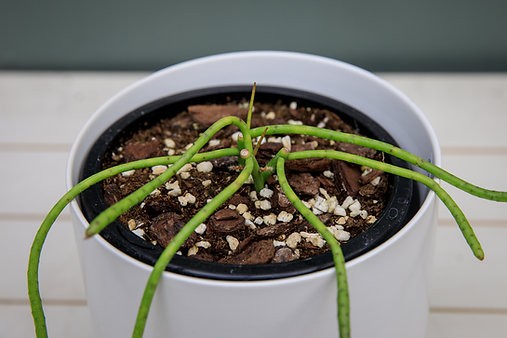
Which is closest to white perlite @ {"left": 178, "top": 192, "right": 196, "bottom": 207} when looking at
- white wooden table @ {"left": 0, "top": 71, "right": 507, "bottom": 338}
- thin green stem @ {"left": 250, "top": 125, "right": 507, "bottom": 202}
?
thin green stem @ {"left": 250, "top": 125, "right": 507, "bottom": 202}

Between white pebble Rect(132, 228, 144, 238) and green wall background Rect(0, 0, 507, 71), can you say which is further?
green wall background Rect(0, 0, 507, 71)

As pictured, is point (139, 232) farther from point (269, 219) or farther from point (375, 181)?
point (375, 181)

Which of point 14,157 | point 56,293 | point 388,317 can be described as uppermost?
point 14,157

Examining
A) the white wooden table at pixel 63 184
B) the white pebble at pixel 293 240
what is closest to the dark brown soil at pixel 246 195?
the white pebble at pixel 293 240

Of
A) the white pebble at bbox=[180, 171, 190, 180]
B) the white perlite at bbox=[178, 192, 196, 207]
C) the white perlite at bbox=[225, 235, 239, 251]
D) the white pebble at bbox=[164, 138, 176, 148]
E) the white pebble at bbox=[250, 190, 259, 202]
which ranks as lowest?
the white perlite at bbox=[225, 235, 239, 251]

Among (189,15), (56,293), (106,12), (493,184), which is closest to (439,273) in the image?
(493,184)

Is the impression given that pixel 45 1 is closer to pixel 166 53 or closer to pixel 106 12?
pixel 106 12

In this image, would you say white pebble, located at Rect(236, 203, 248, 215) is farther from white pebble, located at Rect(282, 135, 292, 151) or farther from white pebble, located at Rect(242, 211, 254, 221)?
white pebble, located at Rect(282, 135, 292, 151)
